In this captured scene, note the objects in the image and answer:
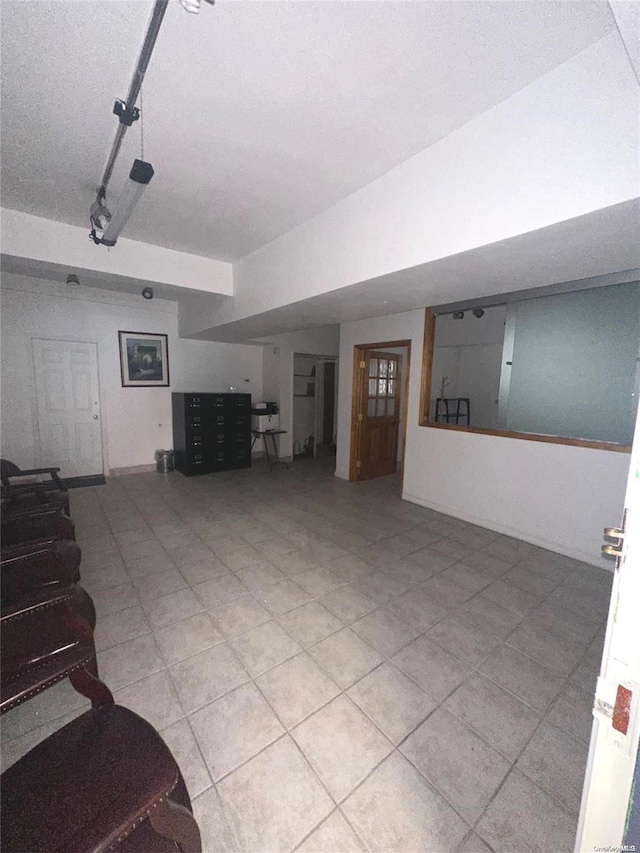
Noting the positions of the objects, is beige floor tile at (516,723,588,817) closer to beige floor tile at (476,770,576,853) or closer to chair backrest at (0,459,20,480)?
beige floor tile at (476,770,576,853)

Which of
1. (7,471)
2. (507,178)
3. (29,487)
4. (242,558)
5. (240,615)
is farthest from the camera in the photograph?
(7,471)

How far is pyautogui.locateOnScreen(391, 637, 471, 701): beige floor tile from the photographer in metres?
1.68

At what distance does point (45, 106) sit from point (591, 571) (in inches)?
186

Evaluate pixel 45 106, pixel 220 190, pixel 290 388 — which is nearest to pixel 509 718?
pixel 220 190

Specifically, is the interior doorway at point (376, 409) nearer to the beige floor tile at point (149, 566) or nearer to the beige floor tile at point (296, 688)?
the beige floor tile at point (149, 566)

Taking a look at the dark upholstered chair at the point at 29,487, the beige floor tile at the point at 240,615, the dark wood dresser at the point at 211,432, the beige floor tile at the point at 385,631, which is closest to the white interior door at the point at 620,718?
the beige floor tile at the point at 385,631

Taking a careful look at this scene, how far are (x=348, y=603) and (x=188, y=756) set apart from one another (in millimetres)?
1226

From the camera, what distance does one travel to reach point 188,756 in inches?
52.9

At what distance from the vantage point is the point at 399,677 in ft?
5.68

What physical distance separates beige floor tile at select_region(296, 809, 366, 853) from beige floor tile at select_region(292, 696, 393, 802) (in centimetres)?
8

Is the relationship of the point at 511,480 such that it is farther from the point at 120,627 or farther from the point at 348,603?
the point at 120,627

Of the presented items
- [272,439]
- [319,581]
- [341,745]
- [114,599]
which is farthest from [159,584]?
[272,439]

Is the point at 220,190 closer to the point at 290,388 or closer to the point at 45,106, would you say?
the point at 45,106

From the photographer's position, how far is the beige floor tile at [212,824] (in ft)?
3.54
